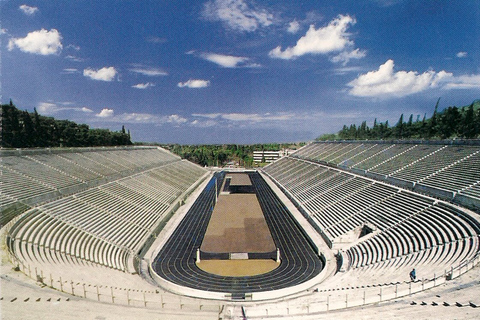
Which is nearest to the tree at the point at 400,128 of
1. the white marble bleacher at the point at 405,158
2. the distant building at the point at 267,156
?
the white marble bleacher at the point at 405,158

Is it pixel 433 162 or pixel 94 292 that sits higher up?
pixel 433 162

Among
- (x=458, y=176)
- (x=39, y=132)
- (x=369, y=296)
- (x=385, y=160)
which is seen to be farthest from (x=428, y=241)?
(x=39, y=132)

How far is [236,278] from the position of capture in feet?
52.8

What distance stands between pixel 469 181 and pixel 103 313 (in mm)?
23631

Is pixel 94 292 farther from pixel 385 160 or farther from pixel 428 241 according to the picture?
pixel 385 160

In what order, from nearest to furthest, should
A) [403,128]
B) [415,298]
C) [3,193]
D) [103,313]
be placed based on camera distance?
[103,313] < [415,298] < [3,193] < [403,128]

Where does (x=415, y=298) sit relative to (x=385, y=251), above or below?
above

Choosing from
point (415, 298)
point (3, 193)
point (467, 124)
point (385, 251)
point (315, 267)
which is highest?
point (467, 124)

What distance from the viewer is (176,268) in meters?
17.3

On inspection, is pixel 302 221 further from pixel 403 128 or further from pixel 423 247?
pixel 403 128

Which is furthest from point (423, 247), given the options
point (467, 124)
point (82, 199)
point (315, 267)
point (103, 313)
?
A: point (467, 124)

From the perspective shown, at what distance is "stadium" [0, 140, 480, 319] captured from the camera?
1009 cm

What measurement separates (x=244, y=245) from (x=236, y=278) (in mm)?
3501

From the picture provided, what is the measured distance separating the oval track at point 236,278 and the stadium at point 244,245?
0.37ft
